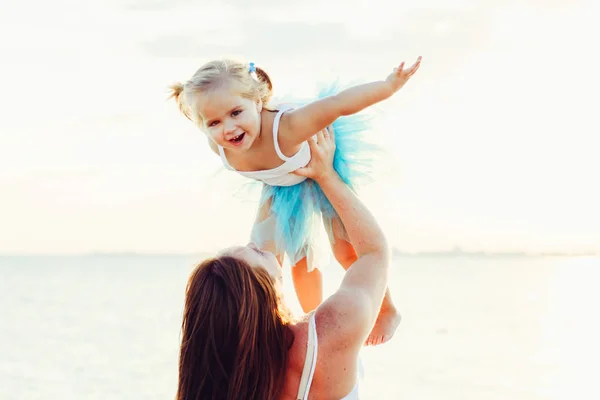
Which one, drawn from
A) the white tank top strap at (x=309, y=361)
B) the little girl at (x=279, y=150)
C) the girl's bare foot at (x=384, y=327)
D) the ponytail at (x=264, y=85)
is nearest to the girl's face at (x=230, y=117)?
the little girl at (x=279, y=150)

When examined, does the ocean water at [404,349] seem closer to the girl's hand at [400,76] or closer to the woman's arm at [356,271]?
the woman's arm at [356,271]

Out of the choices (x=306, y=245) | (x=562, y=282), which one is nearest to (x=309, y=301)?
(x=306, y=245)

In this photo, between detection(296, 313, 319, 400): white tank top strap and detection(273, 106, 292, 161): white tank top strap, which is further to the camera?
detection(273, 106, 292, 161): white tank top strap

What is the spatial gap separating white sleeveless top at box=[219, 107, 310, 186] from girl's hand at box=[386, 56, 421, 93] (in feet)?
1.36

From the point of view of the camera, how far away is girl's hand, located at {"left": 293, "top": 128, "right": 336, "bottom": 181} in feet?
8.18

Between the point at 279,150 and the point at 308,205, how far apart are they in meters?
0.26

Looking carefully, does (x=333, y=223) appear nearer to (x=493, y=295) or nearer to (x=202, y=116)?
(x=202, y=116)

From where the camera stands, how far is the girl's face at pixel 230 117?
2.91 metres

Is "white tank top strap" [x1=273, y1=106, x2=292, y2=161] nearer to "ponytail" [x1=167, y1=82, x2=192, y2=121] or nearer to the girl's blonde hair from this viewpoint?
the girl's blonde hair

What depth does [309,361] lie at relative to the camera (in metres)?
2.09

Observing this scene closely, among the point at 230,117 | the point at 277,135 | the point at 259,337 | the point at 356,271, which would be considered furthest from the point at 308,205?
the point at 259,337

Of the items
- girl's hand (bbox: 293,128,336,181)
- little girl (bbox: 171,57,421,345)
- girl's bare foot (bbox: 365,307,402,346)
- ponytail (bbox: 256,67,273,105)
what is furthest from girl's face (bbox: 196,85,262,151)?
girl's bare foot (bbox: 365,307,402,346)

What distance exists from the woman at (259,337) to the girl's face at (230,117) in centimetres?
82

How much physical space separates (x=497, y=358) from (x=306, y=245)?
1268cm
